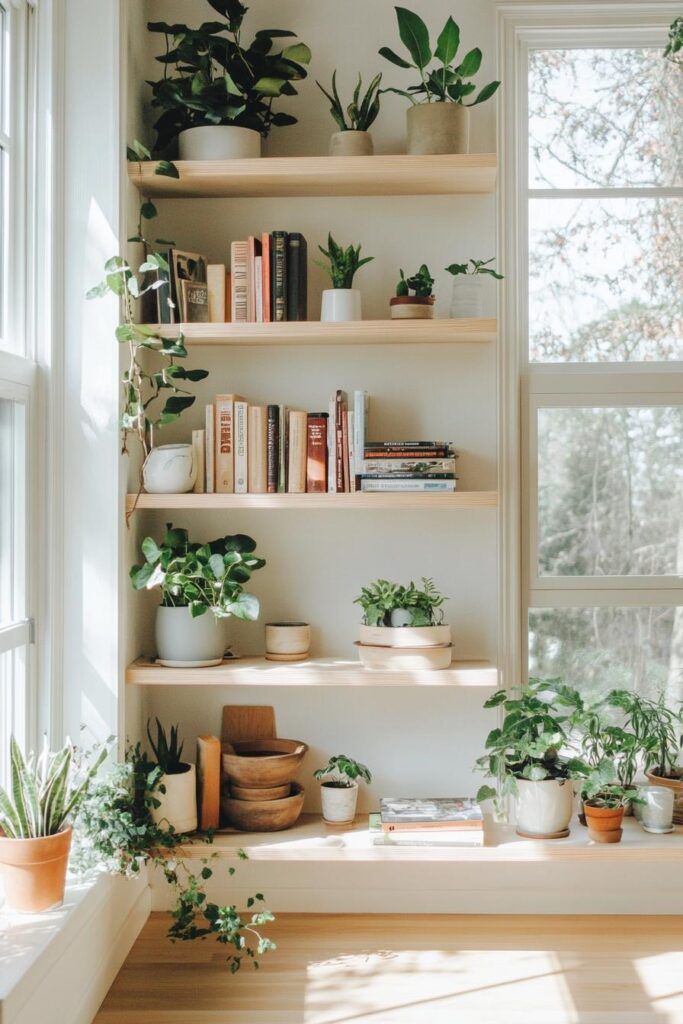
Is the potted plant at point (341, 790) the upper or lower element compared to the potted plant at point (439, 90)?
lower

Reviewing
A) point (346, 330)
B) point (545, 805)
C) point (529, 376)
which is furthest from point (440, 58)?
point (545, 805)

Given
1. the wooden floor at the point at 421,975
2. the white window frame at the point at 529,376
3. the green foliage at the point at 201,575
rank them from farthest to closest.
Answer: the white window frame at the point at 529,376 → the green foliage at the point at 201,575 → the wooden floor at the point at 421,975

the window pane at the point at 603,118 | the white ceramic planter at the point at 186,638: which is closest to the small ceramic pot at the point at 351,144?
the window pane at the point at 603,118

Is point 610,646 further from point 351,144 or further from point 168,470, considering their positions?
point 351,144

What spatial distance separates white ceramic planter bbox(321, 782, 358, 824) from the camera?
8.93 ft

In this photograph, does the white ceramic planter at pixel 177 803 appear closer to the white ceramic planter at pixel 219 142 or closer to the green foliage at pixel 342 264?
the green foliage at pixel 342 264

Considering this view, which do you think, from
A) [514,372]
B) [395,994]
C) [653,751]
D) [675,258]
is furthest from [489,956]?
[675,258]

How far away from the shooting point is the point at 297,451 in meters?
2.67

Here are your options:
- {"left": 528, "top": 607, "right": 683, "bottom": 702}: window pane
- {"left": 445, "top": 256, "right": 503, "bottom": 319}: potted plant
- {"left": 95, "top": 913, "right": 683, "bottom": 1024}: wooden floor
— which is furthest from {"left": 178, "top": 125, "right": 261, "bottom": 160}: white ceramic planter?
{"left": 95, "top": 913, "right": 683, "bottom": 1024}: wooden floor

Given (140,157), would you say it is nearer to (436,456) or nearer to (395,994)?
(436,456)

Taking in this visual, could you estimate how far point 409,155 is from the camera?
263 cm

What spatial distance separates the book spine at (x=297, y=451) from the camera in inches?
105

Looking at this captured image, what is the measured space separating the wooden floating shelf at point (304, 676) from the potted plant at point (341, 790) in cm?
27

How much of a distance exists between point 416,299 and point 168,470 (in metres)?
0.80
